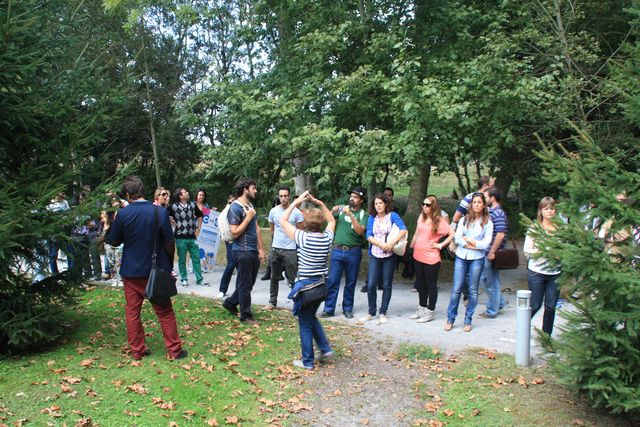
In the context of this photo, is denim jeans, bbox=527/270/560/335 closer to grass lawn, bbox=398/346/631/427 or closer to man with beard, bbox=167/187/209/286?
grass lawn, bbox=398/346/631/427

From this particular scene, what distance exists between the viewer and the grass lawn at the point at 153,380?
5.00 metres

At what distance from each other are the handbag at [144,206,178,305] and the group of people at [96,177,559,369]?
0.19ft

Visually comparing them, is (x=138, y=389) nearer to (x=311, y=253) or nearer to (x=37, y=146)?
(x=311, y=253)

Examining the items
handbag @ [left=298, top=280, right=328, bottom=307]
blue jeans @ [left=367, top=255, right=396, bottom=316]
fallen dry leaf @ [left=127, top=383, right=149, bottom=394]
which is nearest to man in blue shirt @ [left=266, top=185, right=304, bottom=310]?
blue jeans @ [left=367, top=255, right=396, bottom=316]

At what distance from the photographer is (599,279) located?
4.66 meters

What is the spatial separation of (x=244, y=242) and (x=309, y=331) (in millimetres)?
2073

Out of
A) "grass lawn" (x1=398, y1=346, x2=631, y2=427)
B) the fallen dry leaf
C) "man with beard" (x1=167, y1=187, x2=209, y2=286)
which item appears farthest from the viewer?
"man with beard" (x1=167, y1=187, x2=209, y2=286)

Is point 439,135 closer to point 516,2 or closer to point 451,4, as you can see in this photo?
point 451,4

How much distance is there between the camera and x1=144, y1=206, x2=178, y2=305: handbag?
5938mm

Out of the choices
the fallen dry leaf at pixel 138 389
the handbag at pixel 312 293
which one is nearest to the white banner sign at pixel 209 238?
the handbag at pixel 312 293

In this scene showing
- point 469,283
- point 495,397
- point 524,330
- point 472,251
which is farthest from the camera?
point 469,283

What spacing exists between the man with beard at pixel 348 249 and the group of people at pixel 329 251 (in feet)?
0.05

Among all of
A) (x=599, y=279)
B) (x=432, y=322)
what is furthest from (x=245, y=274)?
(x=599, y=279)

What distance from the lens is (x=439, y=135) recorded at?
33.5 feet
